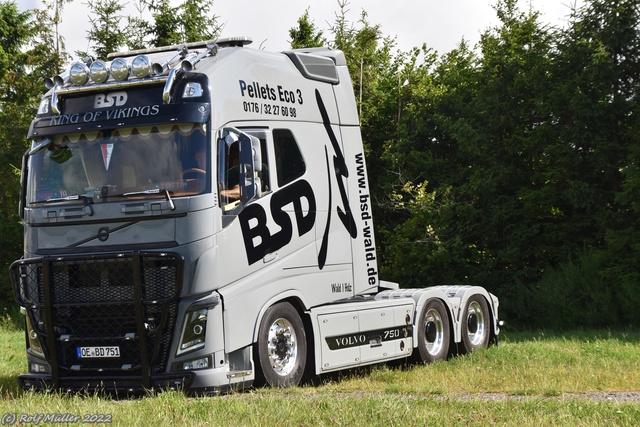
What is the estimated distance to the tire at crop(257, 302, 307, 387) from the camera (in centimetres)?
1073

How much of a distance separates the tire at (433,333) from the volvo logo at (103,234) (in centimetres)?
542

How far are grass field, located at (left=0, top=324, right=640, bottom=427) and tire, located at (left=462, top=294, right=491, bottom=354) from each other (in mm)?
1166

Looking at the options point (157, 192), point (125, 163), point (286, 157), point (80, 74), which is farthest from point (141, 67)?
point (286, 157)

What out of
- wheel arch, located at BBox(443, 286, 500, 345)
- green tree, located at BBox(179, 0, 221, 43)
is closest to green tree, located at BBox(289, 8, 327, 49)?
green tree, located at BBox(179, 0, 221, 43)

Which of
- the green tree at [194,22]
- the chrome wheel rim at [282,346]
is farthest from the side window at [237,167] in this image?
the green tree at [194,22]

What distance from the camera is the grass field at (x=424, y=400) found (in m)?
7.95

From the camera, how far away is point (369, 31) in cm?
3306

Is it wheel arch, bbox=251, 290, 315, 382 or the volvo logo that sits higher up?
the volvo logo

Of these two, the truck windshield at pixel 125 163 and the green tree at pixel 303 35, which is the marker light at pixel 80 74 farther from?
the green tree at pixel 303 35

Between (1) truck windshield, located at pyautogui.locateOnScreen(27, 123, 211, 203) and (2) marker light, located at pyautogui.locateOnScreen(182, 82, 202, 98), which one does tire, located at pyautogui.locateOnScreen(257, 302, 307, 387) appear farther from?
(2) marker light, located at pyautogui.locateOnScreen(182, 82, 202, 98)

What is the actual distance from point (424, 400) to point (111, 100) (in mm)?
4938

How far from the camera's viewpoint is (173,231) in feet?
32.8

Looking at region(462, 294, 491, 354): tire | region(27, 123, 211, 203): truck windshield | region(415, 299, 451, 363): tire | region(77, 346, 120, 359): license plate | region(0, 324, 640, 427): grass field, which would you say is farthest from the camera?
region(462, 294, 491, 354): tire

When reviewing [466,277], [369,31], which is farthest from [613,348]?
[369,31]
